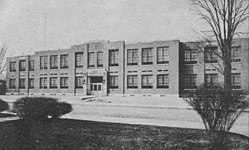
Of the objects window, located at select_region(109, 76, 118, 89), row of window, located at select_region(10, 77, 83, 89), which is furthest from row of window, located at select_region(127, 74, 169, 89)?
row of window, located at select_region(10, 77, 83, 89)

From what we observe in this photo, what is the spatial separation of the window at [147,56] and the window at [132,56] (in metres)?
1.23

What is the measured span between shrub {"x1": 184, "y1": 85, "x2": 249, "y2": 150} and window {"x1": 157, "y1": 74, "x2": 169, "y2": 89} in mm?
28228

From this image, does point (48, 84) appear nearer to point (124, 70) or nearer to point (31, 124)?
point (124, 70)

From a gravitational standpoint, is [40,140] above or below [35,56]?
below

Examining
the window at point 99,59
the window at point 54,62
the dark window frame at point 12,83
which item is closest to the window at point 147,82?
the window at point 99,59

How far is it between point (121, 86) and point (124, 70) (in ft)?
8.57

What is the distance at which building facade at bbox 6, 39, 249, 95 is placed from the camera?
108 ft

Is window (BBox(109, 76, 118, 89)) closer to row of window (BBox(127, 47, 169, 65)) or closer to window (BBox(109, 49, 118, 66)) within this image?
window (BBox(109, 49, 118, 66))

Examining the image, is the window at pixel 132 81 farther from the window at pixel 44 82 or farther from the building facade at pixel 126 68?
the window at pixel 44 82

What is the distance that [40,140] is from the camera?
662 cm

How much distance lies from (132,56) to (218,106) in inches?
1225

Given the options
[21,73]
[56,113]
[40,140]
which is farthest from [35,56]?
[40,140]

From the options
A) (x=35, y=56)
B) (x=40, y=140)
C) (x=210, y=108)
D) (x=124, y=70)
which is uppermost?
(x=35, y=56)

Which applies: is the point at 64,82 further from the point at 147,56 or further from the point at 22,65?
the point at 147,56
